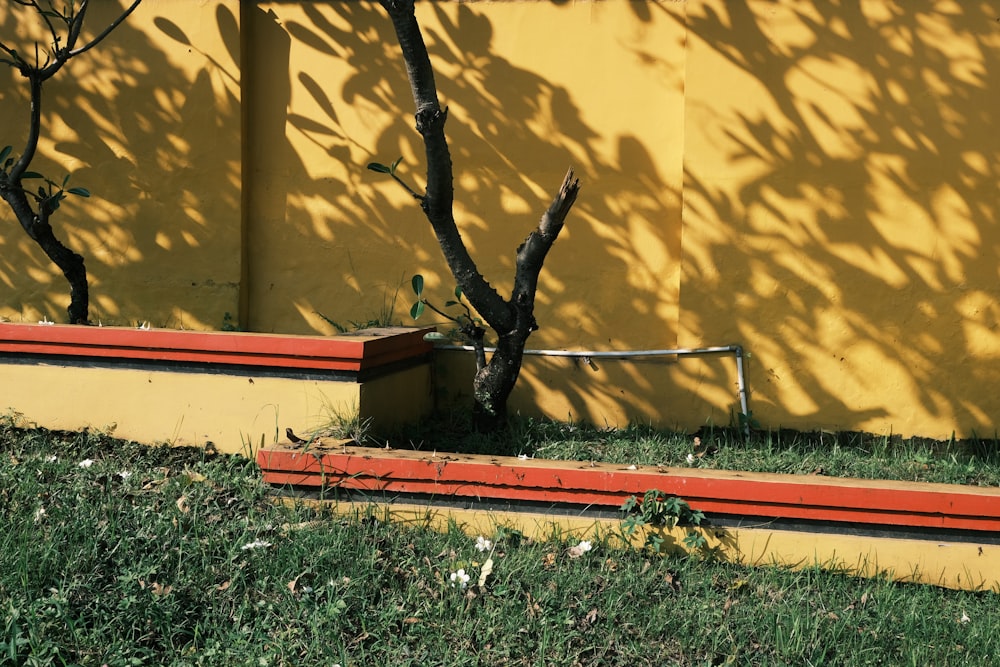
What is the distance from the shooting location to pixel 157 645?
10.9 feet

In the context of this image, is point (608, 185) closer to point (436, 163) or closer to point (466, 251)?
point (466, 251)

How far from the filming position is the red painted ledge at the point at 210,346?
4.57 metres

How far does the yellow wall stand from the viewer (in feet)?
17.1

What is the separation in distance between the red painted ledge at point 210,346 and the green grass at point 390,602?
31.3 inches

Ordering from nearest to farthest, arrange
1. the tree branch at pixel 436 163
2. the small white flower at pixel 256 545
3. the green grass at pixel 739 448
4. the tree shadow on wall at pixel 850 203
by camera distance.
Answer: the small white flower at pixel 256 545
the tree branch at pixel 436 163
the green grass at pixel 739 448
the tree shadow on wall at pixel 850 203

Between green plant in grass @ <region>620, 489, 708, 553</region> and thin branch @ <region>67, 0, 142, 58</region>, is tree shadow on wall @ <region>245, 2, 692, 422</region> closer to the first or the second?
thin branch @ <region>67, 0, 142, 58</region>

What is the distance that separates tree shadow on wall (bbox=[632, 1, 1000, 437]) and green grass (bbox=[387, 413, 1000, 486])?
13 centimetres

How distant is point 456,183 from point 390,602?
285 cm

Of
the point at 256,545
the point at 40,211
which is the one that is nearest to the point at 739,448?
the point at 256,545

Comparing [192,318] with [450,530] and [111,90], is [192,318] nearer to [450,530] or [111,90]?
[111,90]

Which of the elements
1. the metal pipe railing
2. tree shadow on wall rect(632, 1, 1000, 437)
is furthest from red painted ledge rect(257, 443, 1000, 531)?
tree shadow on wall rect(632, 1, 1000, 437)

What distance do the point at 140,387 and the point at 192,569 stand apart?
148 centimetres

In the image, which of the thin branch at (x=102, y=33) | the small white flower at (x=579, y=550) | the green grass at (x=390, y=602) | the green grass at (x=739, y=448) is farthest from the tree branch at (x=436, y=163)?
the thin branch at (x=102, y=33)

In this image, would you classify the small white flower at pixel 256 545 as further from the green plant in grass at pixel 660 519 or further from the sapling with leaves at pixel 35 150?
the sapling with leaves at pixel 35 150
